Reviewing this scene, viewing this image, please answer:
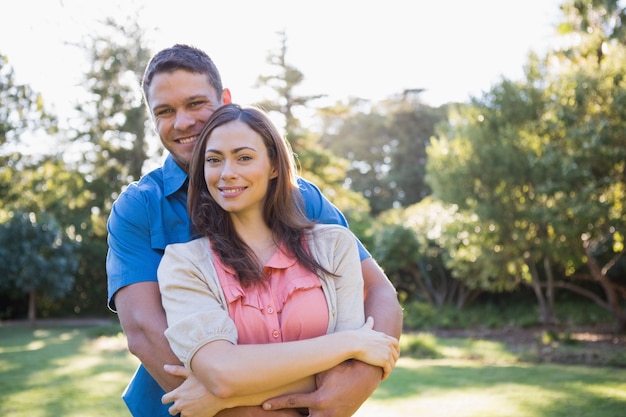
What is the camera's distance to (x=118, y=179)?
1035 inches

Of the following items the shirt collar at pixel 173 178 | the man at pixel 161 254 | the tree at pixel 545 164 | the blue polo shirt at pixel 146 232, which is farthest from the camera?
the tree at pixel 545 164

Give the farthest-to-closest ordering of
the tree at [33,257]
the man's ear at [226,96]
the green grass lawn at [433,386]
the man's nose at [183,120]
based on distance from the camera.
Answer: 1. the tree at [33,257]
2. the green grass lawn at [433,386]
3. the man's ear at [226,96]
4. the man's nose at [183,120]

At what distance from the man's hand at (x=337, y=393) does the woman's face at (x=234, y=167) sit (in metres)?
0.62

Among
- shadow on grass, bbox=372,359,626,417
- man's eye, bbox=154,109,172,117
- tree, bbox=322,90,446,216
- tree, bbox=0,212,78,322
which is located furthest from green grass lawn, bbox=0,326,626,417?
tree, bbox=322,90,446,216

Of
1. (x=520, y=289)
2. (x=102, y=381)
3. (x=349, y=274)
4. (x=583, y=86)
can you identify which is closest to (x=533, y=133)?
(x=583, y=86)

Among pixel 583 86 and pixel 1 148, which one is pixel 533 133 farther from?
pixel 1 148

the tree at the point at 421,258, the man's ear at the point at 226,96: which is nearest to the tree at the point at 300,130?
the tree at the point at 421,258

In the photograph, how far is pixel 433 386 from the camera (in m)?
8.57

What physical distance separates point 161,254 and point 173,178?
1.01ft

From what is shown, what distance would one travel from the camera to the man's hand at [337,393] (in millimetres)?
1871

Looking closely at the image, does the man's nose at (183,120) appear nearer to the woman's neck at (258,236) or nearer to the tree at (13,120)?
the woman's neck at (258,236)

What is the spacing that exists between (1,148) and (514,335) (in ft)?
58.5

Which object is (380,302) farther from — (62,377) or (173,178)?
(62,377)

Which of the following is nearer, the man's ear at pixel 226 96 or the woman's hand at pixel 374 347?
the woman's hand at pixel 374 347
